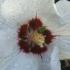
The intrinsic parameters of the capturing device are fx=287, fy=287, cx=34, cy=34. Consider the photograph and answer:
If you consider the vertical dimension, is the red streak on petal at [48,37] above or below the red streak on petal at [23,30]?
below

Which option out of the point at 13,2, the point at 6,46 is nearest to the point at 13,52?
the point at 6,46

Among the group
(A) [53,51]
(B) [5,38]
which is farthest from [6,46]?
(A) [53,51]

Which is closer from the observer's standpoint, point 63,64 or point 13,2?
point 13,2

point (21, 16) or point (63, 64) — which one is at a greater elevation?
point (21, 16)

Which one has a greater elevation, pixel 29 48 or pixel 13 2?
pixel 13 2

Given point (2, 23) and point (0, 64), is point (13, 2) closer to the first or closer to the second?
point (2, 23)

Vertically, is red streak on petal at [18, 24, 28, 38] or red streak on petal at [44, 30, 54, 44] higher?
red streak on petal at [18, 24, 28, 38]

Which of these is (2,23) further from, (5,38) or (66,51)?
(66,51)

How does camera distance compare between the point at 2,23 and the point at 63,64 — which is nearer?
the point at 2,23
